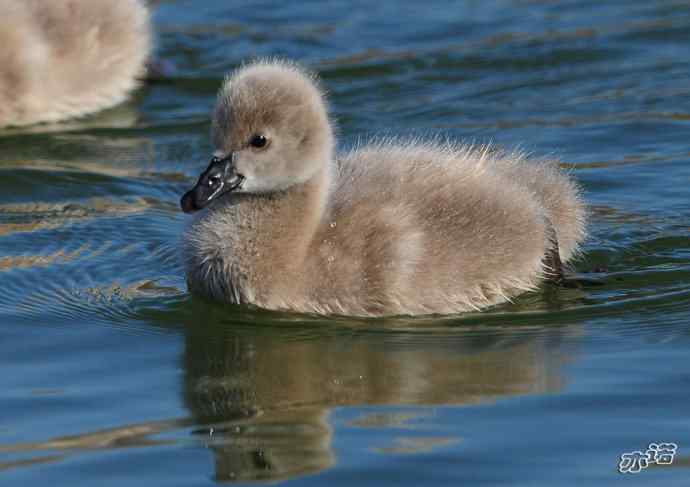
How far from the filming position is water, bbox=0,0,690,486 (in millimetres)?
4133

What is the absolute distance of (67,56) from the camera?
28.3 feet

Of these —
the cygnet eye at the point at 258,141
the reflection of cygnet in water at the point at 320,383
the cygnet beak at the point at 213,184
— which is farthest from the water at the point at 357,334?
the cygnet eye at the point at 258,141

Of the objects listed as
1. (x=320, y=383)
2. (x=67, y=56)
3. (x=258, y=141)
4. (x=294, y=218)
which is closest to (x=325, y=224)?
(x=294, y=218)

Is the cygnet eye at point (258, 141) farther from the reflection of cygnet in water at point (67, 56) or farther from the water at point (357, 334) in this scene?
the reflection of cygnet in water at point (67, 56)

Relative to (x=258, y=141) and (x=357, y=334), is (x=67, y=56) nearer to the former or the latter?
(x=258, y=141)

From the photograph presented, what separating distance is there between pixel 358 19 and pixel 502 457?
690cm

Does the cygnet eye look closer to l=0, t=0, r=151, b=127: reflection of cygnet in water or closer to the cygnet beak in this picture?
the cygnet beak

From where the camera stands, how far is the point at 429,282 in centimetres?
532

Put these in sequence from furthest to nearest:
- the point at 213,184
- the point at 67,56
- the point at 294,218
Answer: the point at 67,56, the point at 294,218, the point at 213,184

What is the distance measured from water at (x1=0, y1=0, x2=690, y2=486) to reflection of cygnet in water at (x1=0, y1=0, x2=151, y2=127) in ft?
0.47

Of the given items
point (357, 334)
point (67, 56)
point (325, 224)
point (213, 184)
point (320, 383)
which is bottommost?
point (320, 383)

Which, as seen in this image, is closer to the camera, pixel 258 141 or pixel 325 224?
pixel 258 141

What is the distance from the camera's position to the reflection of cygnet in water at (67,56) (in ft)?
27.2

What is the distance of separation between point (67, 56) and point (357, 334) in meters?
4.03
